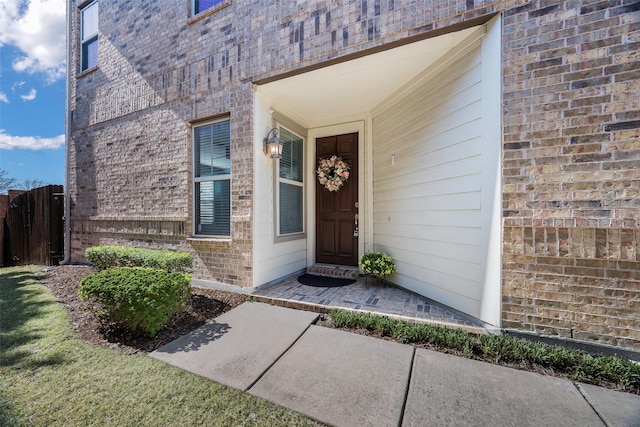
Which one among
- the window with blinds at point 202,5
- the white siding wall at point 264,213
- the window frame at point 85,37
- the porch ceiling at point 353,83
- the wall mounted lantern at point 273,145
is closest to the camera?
the porch ceiling at point 353,83

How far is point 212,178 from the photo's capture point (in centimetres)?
408

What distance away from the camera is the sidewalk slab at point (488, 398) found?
1476 mm

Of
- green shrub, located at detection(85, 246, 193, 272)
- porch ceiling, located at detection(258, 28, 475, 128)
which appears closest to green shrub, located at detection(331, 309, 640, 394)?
green shrub, located at detection(85, 246, 193, 272)

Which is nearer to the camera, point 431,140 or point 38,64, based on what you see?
point 431,140

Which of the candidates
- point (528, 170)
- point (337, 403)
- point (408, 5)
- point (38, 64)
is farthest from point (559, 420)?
point (38, 64)

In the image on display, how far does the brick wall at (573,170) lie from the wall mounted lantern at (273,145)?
284cm

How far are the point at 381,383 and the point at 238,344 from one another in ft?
4.45

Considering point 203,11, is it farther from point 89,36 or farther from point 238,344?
point 238,344

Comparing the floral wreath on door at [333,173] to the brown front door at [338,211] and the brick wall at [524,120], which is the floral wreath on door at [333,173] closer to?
the brown front door at [338,211]

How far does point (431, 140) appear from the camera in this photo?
10.4 ft

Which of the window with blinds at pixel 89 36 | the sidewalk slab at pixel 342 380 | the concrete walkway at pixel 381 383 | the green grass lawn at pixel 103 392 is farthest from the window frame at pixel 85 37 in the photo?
the sidewalk slab at pixel 342 380

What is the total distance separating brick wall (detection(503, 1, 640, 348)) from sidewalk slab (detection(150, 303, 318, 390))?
220 cm

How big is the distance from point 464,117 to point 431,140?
501 mm

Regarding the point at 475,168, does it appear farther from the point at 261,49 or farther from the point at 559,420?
the point at 261,49
